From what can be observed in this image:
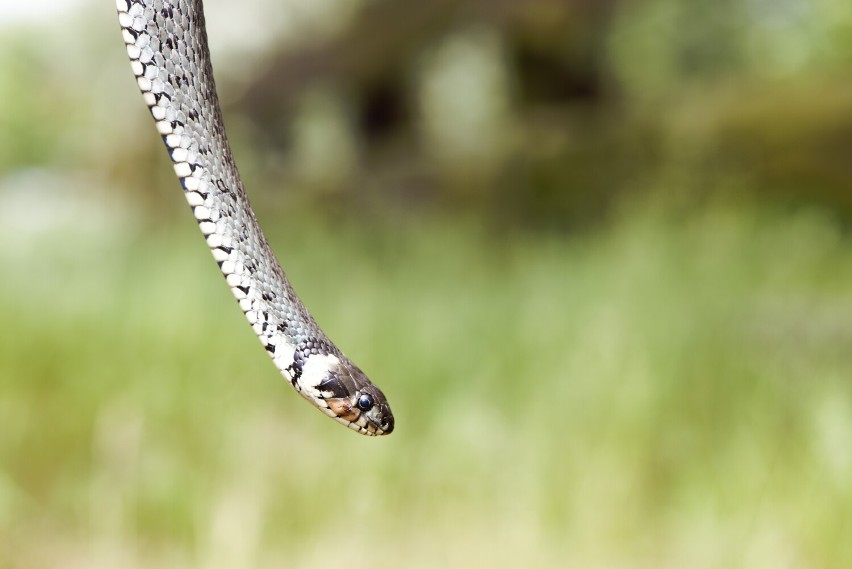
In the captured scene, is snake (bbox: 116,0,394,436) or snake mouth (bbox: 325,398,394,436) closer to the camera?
snake (bbox: 116,0,394,436)

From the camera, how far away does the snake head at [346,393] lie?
7.84ft

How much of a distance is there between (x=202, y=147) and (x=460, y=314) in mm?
4538

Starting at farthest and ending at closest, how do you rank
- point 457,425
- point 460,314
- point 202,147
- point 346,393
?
point 460,314 → point 457,425 → point 346,393 → point 202,147

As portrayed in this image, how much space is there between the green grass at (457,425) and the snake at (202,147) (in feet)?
4.36

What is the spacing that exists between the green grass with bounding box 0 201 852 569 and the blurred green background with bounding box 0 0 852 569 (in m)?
0.02

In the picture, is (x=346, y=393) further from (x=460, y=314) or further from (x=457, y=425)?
(x=460, y=314)

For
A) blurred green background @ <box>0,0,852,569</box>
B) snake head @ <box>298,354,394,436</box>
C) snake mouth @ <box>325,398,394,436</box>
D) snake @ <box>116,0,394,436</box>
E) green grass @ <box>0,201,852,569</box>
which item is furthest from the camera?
blurred green background @ <box>0,0,852,569</box>

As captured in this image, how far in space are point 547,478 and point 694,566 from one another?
72 centimetres

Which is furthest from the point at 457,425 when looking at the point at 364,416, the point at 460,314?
the point at 460,314

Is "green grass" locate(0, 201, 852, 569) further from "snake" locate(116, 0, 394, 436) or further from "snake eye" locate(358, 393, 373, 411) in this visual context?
"snake" locate(116, 0, 394, 436)

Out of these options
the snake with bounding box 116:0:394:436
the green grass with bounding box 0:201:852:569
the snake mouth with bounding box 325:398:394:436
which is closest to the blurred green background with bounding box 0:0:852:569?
the green grass with bounding box 0:201:852:569

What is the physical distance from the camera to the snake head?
2389mm

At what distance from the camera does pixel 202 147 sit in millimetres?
1918

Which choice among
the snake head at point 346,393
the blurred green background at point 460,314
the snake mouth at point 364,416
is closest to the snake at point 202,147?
the snake head at point 346,393
